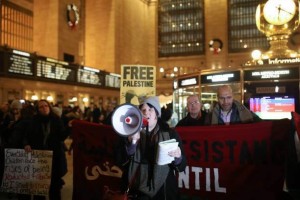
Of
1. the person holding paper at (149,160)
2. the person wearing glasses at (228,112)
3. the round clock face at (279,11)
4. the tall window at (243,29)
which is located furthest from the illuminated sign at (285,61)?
A: the tall window at (243,29)

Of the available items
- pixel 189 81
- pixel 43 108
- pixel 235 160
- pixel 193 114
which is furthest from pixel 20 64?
pixel 235 160

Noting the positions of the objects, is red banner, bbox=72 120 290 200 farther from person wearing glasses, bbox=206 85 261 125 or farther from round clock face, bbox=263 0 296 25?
round clock face, bbox=263 0 296 25

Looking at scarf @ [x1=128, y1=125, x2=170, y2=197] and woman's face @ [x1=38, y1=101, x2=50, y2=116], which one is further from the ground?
woman's face @ [x1=38, y1=101, x2=50, y2=116]

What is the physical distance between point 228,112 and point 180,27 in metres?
41.4

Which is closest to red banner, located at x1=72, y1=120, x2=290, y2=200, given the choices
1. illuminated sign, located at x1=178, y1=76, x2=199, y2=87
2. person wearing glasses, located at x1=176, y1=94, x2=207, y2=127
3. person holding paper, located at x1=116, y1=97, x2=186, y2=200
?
person wearing glasses, located at x1=176, y1=94, x2=207, y2=127

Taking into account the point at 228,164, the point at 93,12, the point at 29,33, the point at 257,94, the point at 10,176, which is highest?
the point at 93,12

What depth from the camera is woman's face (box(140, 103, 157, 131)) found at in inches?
125

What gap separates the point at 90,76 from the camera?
27000 millimetres

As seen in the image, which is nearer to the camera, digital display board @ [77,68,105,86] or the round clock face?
the round clock face

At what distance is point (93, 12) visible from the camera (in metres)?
33.8

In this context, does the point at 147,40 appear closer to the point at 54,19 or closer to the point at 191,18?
the point at 191,18

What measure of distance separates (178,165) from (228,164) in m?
1.61

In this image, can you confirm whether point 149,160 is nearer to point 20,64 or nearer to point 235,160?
point 235,160

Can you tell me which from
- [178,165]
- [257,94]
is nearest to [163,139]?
[178,165]
